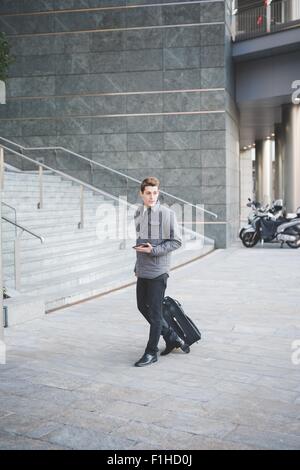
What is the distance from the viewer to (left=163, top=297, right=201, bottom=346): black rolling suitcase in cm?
576

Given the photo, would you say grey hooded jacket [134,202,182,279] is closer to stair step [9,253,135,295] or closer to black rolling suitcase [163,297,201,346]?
black rolling suitcase [163,297,201,346]

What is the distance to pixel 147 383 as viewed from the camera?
190 inches

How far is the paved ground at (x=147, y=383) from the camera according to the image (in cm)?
371

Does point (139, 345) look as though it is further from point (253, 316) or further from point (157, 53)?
point (157, 53)

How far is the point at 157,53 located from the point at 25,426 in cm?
1514

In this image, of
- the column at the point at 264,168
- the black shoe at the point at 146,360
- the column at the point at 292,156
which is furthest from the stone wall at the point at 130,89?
the column at the point at 264,168

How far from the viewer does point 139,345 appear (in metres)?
6.13

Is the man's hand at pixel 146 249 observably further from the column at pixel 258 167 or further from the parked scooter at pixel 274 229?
the column at pixel 258 167

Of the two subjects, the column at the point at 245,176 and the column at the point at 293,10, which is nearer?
the column at the point at 293,10

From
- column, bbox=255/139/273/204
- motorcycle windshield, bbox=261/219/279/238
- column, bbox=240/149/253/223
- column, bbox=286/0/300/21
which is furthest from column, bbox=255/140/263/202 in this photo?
motorcycle windshield, bbox=261/219/279/238

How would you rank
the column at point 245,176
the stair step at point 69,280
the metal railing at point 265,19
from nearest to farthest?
the stair step at point 69,280 → the metal railing at point 265,19 → the column at point 245,176

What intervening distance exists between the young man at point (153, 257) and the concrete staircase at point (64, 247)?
9.59ft

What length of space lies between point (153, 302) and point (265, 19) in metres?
14.8

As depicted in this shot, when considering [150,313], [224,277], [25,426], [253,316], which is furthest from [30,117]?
[25,426]
